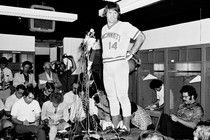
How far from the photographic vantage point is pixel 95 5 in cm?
425

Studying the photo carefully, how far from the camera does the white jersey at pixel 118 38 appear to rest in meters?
2.35

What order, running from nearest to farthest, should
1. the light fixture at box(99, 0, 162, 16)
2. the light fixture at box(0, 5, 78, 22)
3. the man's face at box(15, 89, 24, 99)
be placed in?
the light fixture at box(99, 0, 162, 16)
the light fixture at box(0, 5, 78, 22)
the man's face at box(15, 89, 24, 99)

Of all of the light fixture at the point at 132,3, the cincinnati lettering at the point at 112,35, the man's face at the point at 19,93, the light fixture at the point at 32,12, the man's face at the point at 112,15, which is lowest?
the man's face at the point at 19,93

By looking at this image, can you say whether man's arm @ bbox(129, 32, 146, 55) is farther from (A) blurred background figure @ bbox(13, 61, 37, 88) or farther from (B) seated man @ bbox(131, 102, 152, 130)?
(A) blurred background figure @ bbox(13, 61, 37, 88)

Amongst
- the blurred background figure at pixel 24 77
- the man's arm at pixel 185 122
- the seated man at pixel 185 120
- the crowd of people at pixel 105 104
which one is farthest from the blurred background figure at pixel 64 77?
the man's arm at pixel 185 122

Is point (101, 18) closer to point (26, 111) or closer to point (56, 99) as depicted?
point (56, 99)

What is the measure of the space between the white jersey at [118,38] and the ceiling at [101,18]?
828 millimetres

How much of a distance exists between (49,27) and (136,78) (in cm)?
345

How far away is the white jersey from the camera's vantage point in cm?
235

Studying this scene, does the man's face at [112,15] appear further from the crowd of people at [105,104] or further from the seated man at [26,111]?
the seated man at [26,111]

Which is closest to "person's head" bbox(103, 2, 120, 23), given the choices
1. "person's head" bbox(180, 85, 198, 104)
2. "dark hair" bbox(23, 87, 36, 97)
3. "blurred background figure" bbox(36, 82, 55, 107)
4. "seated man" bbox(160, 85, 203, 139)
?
"seated man" bbox(160, 85, 203, 139)

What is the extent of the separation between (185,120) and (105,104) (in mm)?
1396

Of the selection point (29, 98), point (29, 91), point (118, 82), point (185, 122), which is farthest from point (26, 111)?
point (185, 122)

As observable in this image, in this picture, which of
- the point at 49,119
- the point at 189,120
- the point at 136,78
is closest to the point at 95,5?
the point at 49,119
